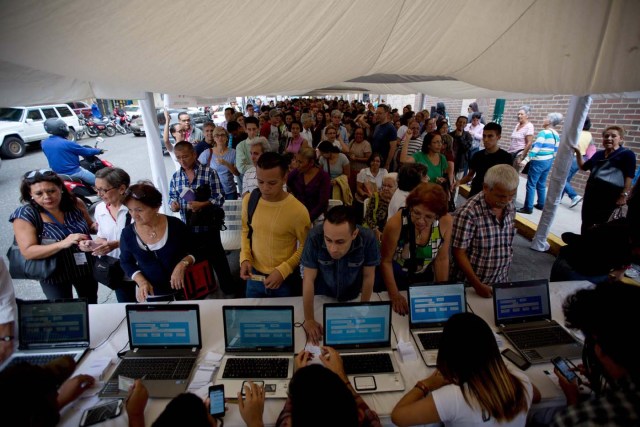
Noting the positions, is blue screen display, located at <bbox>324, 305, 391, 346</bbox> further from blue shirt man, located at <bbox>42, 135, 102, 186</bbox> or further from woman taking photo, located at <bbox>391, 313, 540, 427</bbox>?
blue shirt man, located at <bbox>42, 135, 102, 186</bbox>

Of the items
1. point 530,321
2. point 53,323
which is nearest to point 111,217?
point 53,323

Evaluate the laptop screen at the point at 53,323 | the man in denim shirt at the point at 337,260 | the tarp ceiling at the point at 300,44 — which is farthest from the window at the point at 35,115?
the man in denim shirt at the point at 337,260

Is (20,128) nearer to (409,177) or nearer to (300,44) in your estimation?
(300,44)

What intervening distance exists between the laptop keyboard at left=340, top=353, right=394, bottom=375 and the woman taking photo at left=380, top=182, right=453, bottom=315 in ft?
1.45

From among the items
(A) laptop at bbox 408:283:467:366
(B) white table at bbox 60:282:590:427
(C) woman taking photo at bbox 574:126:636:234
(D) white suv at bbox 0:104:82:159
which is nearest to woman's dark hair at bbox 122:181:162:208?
(B) white table at bbox 60:282:590:427

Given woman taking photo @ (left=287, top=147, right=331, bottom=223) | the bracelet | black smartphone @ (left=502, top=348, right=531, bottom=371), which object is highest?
woman taking photo @ (left=287, top=147, right=331, bottom=223)

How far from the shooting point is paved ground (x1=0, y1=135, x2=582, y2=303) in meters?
3.55

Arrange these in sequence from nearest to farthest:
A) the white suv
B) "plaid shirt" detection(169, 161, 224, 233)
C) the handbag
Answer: the handbag < "plaid shirt" detection(169, 161, 224, 233) < the white suv

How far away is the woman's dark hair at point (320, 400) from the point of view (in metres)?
0.98

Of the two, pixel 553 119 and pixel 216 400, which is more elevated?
pixel 553 119

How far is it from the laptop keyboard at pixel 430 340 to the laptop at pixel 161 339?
50.6 inches

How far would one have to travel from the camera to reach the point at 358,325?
175 cm

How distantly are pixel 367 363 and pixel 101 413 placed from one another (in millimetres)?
1271

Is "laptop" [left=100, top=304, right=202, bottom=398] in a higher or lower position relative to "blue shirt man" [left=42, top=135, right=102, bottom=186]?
lower
